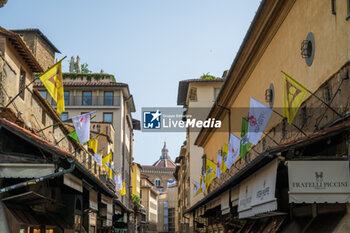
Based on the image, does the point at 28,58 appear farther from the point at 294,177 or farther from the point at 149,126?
the point at 149,126

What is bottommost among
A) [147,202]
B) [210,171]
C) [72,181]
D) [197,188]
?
[72,181]

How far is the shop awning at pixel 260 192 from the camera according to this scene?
10.9 metres

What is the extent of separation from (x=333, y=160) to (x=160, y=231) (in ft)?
476

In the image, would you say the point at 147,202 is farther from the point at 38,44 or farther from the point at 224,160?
the point at 224,160

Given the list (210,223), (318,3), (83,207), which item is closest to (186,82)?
(210,223)

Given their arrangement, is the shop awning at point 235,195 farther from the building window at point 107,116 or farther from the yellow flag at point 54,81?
the building window at point 107,116

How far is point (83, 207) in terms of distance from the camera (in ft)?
67.0

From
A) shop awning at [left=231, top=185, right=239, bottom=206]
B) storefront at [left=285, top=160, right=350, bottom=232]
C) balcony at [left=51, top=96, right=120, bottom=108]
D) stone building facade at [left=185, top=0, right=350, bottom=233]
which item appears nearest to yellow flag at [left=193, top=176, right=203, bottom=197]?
stone building facade at [left=185, top=0, right=350, bottom=233]

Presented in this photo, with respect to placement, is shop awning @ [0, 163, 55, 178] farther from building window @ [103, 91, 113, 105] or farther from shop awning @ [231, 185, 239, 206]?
building window @ [103, 91, 113, 105]

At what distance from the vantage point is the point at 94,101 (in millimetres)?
57469

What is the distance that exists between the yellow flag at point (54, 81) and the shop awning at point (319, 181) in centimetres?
615

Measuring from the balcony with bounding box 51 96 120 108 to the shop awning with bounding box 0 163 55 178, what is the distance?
1835 inches

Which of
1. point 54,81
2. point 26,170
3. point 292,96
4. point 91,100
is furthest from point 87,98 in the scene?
point 292,96

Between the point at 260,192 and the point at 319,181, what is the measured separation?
3278 mm
